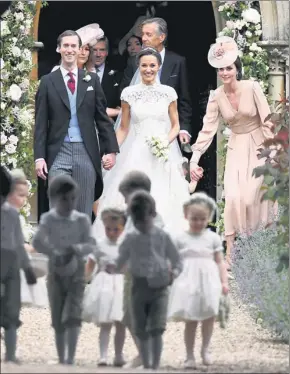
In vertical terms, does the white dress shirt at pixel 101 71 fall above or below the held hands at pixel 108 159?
above

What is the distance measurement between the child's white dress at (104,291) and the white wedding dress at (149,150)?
183 inches

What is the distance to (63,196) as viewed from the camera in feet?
24.1

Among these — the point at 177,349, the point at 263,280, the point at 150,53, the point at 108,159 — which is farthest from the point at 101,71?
the point at 177,349

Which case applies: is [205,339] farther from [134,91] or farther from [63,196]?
[134,91]

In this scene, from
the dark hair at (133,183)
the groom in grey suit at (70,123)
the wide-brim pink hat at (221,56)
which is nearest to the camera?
the dark hair at (133,183)

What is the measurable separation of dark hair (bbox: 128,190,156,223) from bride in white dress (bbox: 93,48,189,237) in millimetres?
4708

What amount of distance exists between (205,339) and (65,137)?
336cm

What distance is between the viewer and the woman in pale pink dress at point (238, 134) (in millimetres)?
12328

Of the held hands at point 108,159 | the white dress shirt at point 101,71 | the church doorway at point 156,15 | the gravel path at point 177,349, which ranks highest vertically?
the church doorway at point 156,15

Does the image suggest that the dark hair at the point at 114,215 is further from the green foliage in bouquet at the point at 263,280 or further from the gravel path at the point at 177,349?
the green foliage in bouquet at the point at 263,280

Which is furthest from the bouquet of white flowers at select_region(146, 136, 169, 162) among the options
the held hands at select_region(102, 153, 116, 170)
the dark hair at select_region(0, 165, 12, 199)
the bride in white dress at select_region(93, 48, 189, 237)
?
the dark hair at select_region(0, 165, 12, 199)

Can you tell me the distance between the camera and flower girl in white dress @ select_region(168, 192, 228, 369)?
7402 mm

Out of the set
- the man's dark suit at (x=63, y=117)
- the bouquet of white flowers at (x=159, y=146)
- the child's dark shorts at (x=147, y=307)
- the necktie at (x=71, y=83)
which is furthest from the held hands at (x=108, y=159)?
the child's dark shorts at (x=147, y=307)

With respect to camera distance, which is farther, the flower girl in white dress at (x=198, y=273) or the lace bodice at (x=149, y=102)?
the lace bodice at (x=149, y=102)
